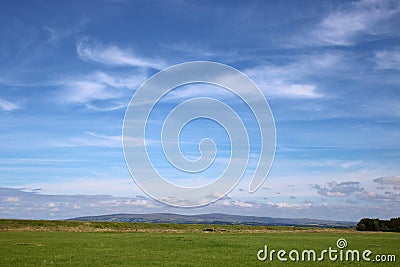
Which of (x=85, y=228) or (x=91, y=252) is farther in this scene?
(x=85, y=228)

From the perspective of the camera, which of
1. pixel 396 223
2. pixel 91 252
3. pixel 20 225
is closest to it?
pixel 91 252

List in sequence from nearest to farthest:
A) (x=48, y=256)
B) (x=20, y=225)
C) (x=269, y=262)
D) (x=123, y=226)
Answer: (x=269, y=262) → (x=48, y=256) → (x=20, y=225) → (x=123, y=226)

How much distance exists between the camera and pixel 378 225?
424 feet

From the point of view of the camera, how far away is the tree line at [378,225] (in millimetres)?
127206

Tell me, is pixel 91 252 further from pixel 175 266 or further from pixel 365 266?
pixel 365 266

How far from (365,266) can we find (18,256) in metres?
27.8

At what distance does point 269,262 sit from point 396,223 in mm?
107714

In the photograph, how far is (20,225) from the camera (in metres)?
99.0

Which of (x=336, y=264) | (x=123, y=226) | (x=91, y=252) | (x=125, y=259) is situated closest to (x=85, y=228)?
(x=123, y=226)

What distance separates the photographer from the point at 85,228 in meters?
103

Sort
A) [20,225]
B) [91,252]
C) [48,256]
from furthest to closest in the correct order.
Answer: [20,225] < [91,252] < [48,256]

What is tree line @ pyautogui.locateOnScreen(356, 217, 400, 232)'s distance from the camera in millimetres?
127206

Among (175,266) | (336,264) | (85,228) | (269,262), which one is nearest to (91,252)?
(175,266)

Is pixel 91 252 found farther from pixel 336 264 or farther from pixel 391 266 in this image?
pixel 391 266
